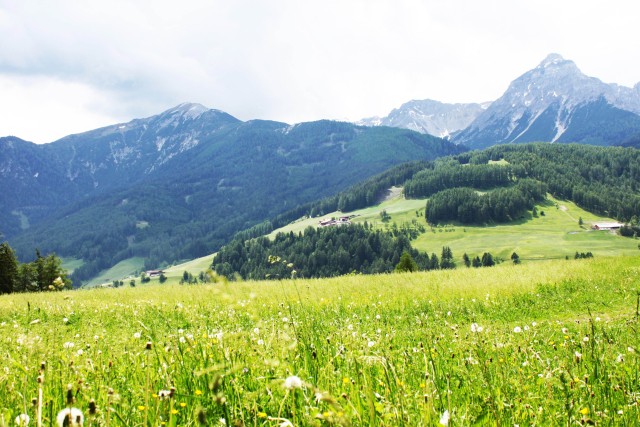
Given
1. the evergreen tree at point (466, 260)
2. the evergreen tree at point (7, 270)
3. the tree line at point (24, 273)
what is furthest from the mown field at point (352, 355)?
Result: the evergreen tree at point (466, 260)

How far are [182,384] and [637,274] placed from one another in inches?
788

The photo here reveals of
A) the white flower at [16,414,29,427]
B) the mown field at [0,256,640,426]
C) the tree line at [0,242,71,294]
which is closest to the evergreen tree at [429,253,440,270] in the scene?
the tree line at [0,242,71,294]

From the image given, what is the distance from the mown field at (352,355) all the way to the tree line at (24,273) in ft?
152

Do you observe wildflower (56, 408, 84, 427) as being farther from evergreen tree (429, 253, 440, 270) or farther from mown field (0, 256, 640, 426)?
evergreen tree (429, 253, 440, 270)

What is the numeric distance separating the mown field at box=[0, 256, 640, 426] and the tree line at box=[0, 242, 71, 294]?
152 feet

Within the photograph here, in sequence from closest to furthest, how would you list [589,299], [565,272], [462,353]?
1. [462,353]
2. [589,299]
3. [565,272]

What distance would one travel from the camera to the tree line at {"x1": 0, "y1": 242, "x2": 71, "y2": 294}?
5212cm

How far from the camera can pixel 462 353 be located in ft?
16.5

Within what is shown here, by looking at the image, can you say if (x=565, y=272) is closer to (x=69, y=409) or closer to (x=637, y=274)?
(x=637, y=274)

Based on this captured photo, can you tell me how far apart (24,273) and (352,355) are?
250ft

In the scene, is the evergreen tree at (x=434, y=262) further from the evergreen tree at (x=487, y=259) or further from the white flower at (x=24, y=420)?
the white flower at (x=24, y=420)

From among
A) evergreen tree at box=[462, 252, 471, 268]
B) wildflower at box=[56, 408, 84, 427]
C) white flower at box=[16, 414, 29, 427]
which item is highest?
wildflower at box=[56, 408, 84, 427]

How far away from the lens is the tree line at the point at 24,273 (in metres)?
52.1

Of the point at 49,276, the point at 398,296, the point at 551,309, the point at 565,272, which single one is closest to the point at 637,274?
the point at 565,272
